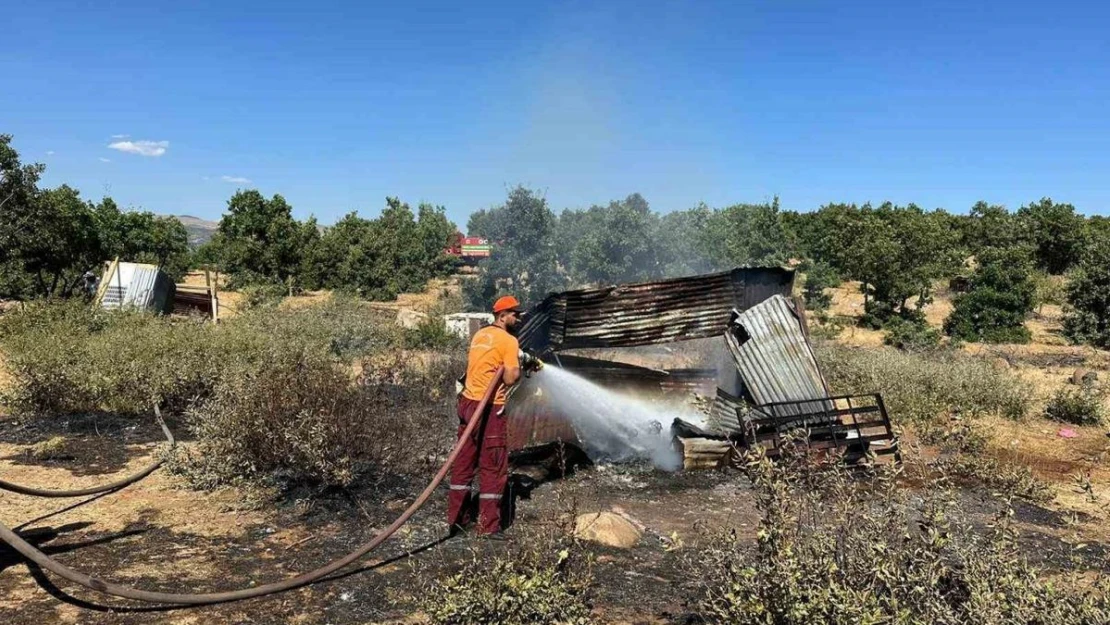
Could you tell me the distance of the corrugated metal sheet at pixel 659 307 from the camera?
7.70 meters

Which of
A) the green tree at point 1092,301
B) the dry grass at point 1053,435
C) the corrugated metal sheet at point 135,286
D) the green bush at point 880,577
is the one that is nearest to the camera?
the green bush at point 880,577

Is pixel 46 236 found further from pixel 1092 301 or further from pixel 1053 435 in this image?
pixel 1092 301

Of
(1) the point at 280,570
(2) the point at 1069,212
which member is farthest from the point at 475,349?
(2) the point at 1069,212

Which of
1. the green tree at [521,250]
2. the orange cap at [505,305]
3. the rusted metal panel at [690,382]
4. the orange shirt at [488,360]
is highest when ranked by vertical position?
the green tree at [521,250]

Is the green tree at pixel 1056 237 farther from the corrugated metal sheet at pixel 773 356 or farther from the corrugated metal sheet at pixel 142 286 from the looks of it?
the corrugated metal sheet at pixel 142 286

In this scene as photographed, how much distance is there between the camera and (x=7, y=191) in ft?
57.8

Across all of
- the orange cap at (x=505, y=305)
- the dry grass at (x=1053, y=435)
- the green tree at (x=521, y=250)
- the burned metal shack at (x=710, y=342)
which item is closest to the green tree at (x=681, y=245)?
the green tree at (x=521, y=250)

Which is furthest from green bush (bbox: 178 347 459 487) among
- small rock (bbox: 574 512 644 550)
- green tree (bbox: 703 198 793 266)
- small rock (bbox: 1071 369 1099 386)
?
green tree (bbox: 703 198 793 266)

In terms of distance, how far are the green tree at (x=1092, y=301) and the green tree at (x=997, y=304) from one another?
1058mm

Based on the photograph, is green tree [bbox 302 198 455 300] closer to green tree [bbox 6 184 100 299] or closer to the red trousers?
green tree [bbox 6 184 100 299]

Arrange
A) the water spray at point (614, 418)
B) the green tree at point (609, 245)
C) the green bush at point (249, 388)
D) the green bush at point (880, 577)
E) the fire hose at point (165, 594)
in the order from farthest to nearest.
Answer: the green tree at point (609, 245) < the water spray at point (614, 418) < the green bush at point (249, 388) < the fire hose at point (165, 594) < the green bush at point (880, 577)

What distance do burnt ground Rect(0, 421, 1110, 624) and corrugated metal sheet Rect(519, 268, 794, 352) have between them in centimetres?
160

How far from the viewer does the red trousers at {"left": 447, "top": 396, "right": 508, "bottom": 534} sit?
4.93 m

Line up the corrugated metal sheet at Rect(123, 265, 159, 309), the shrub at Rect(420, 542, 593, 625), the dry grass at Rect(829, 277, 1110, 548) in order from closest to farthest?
the shrub at Rect(420, 542, 593, 625) < the dry grass at Rect(829, 277, 1110, 548) < the corrugated metal sheet at Rect(123, 265, 159, 309)
